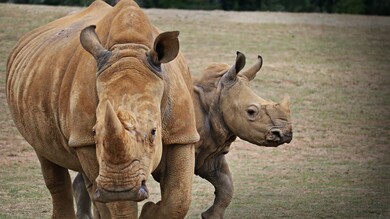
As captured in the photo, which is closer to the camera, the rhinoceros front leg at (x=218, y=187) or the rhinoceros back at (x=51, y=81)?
the rhinoceros back at (x=51, y=81)

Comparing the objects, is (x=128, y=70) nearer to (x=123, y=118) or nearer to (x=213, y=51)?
(x=123, y=118)

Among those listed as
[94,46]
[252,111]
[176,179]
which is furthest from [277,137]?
[94,46]

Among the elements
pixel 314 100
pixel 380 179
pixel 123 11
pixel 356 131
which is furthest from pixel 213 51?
pixel 123 11

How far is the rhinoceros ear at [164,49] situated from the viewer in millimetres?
8266

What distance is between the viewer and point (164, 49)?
328 inches

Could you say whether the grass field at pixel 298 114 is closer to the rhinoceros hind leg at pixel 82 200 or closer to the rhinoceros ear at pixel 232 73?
the rhinoceros hind leg at pixel 82 200

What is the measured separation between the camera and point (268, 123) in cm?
1073

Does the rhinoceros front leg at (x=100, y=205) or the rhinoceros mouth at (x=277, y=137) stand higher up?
the rhinoceros front leg at (x=100, y=205)

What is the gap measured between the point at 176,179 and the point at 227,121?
2.12 meters

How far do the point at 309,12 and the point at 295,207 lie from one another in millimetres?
13962

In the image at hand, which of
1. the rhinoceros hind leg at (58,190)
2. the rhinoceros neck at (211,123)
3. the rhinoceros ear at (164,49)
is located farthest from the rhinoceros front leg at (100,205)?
the rhinoceros neck at (211,123)

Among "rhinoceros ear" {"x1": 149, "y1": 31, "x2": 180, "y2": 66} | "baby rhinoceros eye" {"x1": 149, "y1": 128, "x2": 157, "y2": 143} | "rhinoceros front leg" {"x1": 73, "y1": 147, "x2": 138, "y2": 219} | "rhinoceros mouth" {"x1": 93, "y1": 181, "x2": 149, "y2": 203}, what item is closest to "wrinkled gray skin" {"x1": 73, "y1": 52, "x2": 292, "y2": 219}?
"rhinoceros front leg" {"x1": 73, "y1": 147, "x2": 138, "y2": 219}

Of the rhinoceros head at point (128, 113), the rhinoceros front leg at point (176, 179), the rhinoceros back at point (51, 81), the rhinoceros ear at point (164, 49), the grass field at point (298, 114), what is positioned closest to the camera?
the rhinoceros head at point (128, 113)

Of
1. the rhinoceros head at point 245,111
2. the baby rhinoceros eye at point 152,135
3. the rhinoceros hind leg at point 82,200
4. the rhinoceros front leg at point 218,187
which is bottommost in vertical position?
the rhinoceros hind leg at point 82,200
